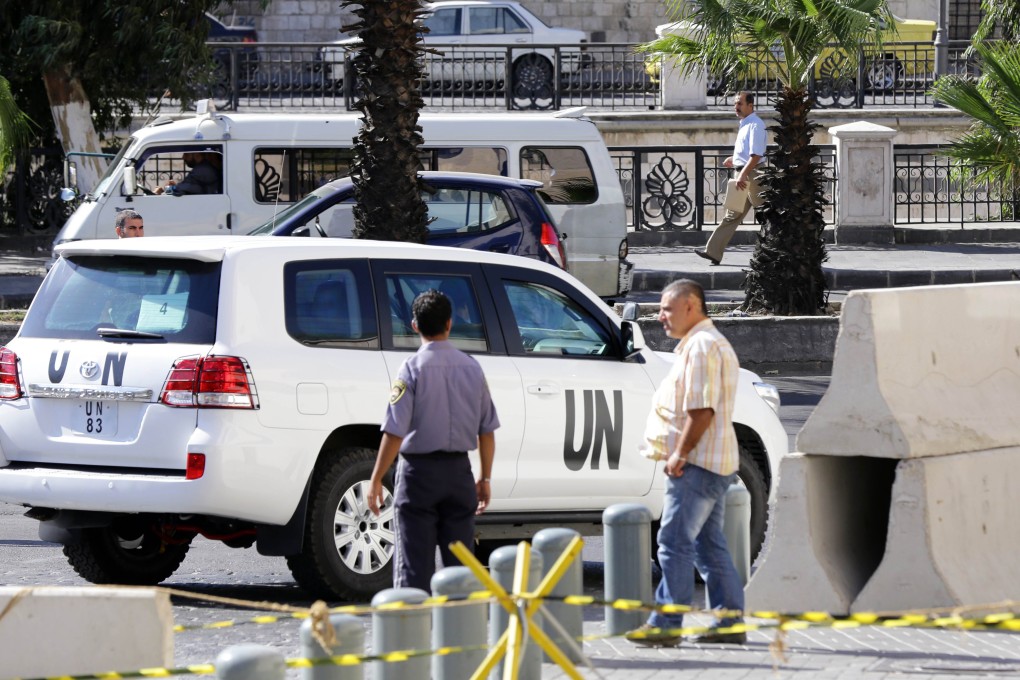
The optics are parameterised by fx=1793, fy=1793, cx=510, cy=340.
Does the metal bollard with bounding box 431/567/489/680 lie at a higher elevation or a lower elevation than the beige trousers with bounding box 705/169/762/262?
lower

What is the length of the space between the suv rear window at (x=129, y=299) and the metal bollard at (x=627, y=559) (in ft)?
6.43

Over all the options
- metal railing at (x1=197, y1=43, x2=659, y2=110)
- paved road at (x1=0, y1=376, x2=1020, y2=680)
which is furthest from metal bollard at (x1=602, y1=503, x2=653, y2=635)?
metal railing at (x1=197, y1=43, x2=659, y2=110)

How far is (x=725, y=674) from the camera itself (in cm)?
657

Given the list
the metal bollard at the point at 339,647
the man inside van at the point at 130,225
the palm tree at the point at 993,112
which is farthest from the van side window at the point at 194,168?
the metal bollard at the point at 339,647

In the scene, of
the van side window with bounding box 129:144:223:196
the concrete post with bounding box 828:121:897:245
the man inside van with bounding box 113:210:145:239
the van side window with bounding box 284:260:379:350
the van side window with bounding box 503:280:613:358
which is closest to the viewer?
the van side window with bounding box 284:260:379:350

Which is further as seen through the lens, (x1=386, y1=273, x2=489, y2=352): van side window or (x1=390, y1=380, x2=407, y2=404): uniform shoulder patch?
(x1=386, y1=273, x2=489, y2=352): van side window

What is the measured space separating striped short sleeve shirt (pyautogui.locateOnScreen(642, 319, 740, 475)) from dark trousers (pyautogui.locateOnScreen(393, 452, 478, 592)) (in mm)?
814

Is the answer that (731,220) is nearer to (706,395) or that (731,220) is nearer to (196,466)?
(196,466)

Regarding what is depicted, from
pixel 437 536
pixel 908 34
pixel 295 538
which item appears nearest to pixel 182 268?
pixel 295 538

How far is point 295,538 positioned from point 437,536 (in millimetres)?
1008

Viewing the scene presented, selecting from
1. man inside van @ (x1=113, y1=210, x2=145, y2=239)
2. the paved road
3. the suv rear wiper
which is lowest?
the paved road

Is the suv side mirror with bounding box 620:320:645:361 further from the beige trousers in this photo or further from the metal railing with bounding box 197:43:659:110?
the metal railing with bounding box 197:43:659:110

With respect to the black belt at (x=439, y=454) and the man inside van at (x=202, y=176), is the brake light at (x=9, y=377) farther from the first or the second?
the man inside van at (x=202, y=176)

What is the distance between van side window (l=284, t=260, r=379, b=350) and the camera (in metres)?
8.05
